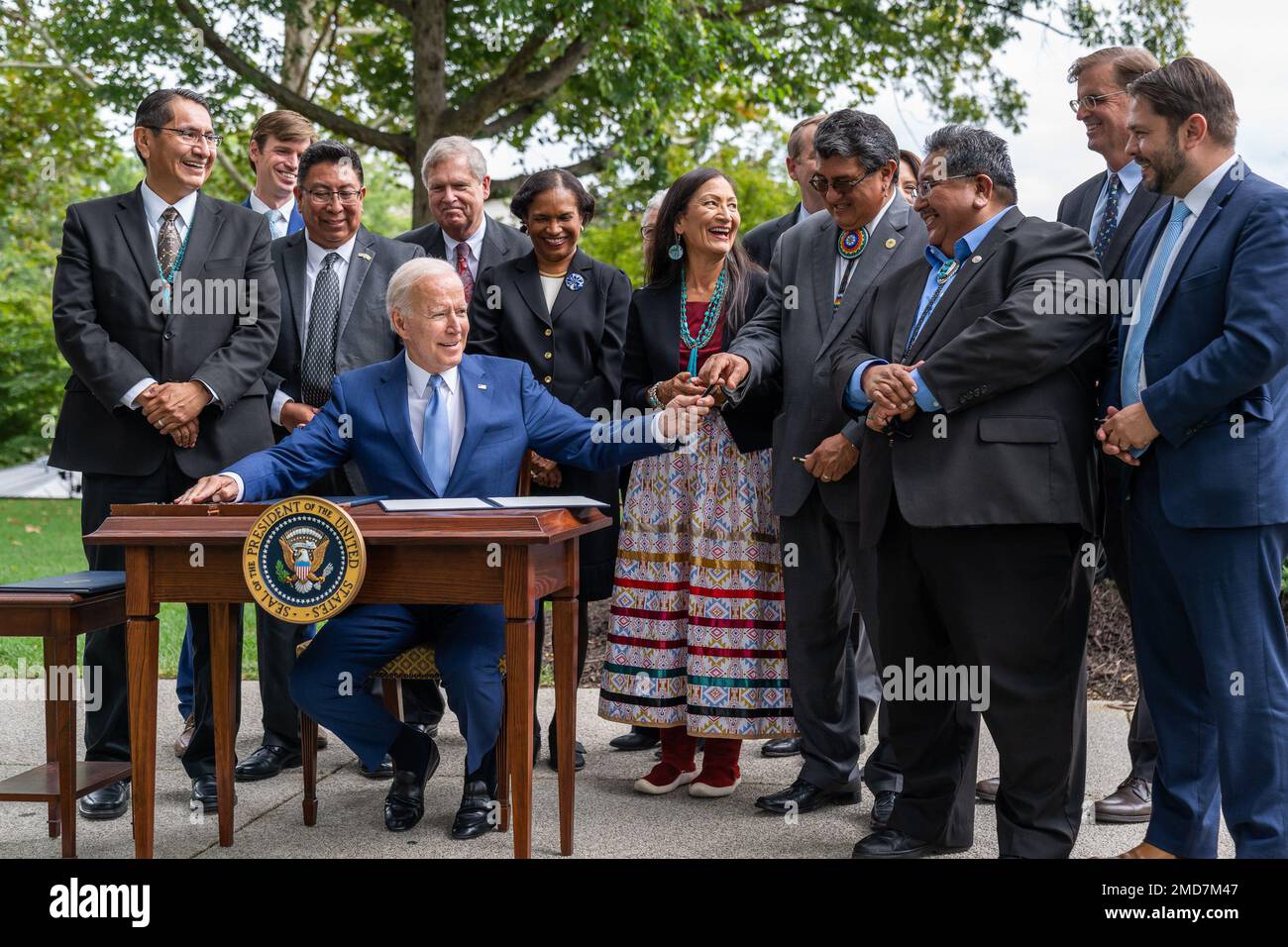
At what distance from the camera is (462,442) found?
14.8 ft

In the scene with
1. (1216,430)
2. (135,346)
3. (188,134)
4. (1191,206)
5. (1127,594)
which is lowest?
(1127,594)

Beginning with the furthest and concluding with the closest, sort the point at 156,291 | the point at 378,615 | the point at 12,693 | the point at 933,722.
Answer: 1. the point at 12,693
2. the point at 156,291
3. the point at 378,615
4. the point at 933,722

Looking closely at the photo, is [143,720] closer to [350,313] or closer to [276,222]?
[350,313]

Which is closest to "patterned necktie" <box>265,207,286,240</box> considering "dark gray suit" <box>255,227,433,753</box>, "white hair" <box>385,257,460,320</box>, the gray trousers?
"dark gray suit" <box>255,227,433,753</box>

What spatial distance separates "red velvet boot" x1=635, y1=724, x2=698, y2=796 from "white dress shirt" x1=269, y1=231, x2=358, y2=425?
2.04 m

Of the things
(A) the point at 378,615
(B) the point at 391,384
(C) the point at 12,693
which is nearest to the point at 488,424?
(B) the point at 391,384

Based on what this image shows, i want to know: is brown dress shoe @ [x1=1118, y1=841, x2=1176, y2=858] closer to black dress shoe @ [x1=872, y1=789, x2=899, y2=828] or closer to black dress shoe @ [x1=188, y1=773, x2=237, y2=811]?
black dress shoe @ [x1=872, y1=789, x2=899, y2=828]

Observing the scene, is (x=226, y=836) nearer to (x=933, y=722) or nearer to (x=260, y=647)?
(x=260, y=647)

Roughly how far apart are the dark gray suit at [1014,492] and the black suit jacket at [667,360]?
92 centimetres

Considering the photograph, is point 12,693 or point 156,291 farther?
point 12,693

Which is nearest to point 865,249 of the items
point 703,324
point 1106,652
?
point 703,324

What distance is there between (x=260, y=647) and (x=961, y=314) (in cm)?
315

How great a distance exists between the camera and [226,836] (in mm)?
4348

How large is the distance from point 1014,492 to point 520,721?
5.16 feet
